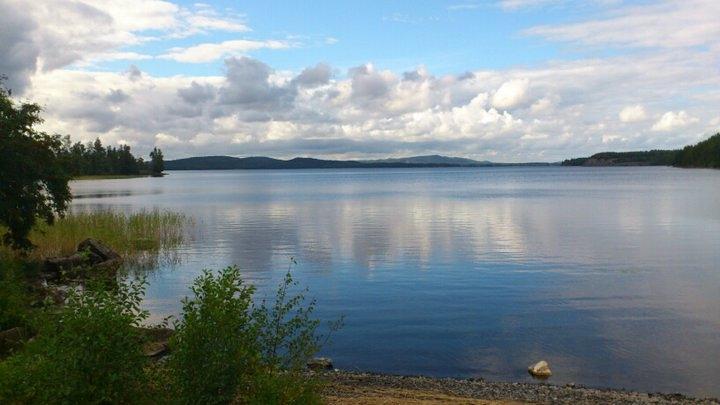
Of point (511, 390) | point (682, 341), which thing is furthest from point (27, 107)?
point (682, 341)

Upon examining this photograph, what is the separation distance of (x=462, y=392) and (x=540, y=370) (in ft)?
10.3

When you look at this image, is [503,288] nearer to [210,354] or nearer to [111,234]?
[210,354]

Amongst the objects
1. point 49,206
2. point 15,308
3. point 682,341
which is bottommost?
point 682,341

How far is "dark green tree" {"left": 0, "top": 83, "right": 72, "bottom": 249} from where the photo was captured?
2570 centimetres

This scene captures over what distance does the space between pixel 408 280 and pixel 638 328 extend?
448 inches

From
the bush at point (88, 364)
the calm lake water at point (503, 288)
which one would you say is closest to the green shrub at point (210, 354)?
the bush at point (88, 364)

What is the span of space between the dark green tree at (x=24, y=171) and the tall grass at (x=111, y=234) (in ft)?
11.7

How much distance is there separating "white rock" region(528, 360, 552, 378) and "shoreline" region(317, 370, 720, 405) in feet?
1.85

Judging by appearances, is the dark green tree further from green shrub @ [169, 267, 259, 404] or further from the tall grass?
green shrub @ [169, 267, 259, 404]

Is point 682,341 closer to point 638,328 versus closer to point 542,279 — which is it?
point 638,328

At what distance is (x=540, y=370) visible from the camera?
16.4 m

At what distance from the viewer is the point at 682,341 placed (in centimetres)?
1939

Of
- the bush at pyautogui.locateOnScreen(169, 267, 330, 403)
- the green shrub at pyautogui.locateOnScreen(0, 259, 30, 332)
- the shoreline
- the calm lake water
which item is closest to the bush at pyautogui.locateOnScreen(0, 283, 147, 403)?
the bush at pyautogui.locateOnScreen(169, 267, 330, 403)

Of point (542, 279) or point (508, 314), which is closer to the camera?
point (508, 314)
